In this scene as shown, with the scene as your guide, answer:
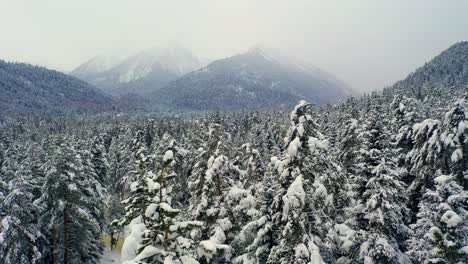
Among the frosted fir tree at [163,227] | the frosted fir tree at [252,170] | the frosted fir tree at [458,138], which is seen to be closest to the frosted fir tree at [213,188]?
the frosted fir tree at [252,170]

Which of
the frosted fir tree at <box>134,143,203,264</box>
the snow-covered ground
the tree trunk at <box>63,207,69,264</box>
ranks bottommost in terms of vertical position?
the snow-covered ground

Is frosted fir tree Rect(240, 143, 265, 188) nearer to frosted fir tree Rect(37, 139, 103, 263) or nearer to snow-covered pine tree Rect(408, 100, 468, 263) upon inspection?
snow-covered pine tree Rect(408, 100, 468, 263)

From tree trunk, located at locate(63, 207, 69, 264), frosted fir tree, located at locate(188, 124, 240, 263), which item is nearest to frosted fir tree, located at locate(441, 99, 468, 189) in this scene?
frosted fir tree, located at locate(188, 124, 240, 263)

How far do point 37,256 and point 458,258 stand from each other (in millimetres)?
26183

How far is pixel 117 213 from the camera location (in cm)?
5469

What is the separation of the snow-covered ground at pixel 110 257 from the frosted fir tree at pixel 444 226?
138 ft

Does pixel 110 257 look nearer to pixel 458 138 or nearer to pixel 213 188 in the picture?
pixel 213 188

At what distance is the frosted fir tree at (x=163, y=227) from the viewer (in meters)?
9.41

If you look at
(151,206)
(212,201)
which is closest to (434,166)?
(212,201)

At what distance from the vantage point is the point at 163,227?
964cm

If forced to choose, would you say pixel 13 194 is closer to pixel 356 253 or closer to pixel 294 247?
pixel 294 247

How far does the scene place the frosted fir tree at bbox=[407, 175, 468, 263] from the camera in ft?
54.3

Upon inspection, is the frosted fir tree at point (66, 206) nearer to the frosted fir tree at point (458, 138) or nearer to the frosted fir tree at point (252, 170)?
the frosted fir tree at point (252, 170)

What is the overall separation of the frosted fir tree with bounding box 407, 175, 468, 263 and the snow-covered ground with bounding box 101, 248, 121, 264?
1660 inches
